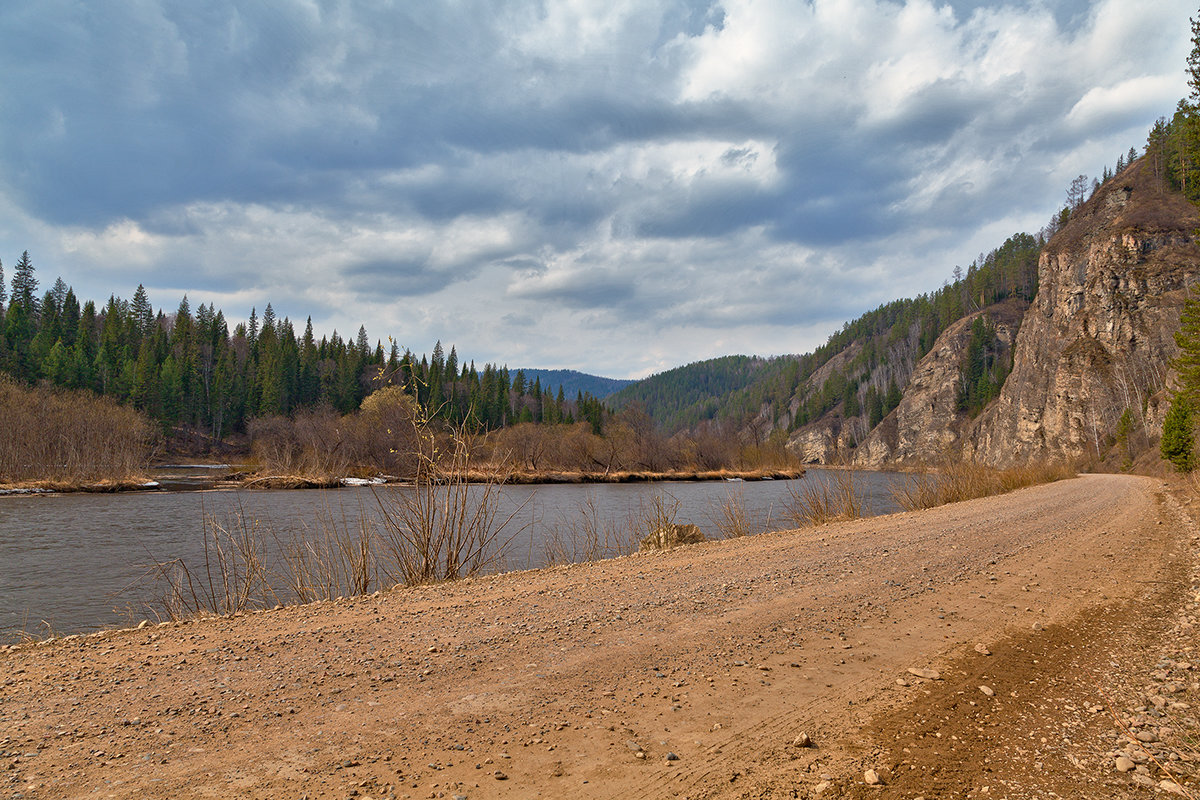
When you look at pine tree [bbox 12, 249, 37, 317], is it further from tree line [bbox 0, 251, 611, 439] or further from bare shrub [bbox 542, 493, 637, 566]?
bare shrub [bbox 542, 493, 637, 566]

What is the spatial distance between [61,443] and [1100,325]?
307 ft

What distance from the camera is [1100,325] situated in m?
65.8

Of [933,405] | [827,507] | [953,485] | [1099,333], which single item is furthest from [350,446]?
[933,405]

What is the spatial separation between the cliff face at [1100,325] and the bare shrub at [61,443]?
243 ft

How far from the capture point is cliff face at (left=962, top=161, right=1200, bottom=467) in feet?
195

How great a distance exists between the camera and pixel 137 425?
49.1 m

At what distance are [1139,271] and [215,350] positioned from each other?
128 meters

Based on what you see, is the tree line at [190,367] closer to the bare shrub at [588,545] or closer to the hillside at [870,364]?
the hillside at [870,364]

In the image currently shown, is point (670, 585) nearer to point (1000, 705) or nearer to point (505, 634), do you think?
point (505, 634)

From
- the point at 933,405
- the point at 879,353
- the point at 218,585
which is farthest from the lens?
the point at 879,353

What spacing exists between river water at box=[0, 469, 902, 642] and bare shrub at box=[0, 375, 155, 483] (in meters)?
5.32

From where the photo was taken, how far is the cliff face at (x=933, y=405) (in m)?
104

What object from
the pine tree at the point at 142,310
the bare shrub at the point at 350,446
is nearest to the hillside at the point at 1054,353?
the bare shrub at the point at 350,446

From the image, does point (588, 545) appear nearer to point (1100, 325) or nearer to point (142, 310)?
point (1100, 325)
